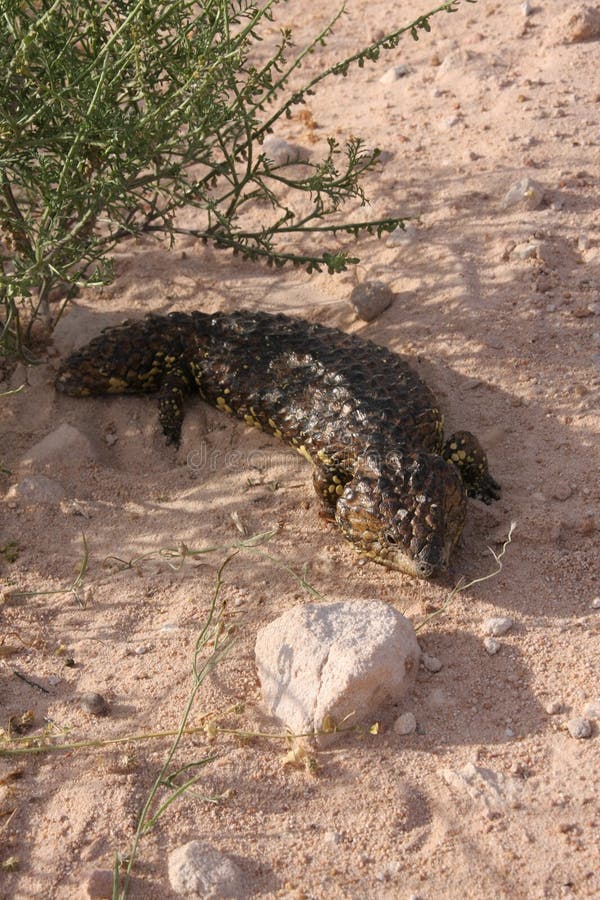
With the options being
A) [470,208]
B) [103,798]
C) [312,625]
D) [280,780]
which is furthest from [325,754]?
[470,208]

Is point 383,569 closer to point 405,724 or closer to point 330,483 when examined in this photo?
point 330,483

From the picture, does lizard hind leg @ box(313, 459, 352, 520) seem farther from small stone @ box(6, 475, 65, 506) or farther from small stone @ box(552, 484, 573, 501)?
small stone @ box(6, 475, 65, 506)

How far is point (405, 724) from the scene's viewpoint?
387 centimetres

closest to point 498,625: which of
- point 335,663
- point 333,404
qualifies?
point 335,663

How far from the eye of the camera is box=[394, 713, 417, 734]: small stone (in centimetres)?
387

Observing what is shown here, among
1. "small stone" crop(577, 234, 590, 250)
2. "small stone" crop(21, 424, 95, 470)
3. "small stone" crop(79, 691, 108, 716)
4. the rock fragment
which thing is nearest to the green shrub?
"small stone" crop(21, 424, 95, 470)

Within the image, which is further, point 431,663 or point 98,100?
point 98,100

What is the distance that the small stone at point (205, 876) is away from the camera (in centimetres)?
336

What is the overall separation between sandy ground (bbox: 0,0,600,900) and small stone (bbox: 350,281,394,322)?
0.10 meters

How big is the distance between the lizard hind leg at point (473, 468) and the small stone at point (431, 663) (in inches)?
43.8

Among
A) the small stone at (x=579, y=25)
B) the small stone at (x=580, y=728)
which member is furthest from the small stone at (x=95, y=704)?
the small stone at (x=579, y=25)

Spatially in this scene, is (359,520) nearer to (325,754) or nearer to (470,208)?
(325,754)

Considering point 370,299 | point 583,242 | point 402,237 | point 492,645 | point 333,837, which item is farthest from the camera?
point 402,237

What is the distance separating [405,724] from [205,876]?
99 centimetres
